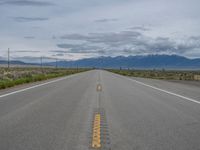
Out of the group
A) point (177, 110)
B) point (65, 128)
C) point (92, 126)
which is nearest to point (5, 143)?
point (65, 128)

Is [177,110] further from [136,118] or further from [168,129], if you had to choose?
[168,129]

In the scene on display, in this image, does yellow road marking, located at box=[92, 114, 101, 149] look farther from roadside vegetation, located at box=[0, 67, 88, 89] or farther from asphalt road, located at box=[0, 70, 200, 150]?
roadside vegetation, located at box=[0, 67, 88, 89]

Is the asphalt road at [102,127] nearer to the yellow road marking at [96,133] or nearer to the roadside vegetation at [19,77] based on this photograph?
the yellow road marking at [96,133]

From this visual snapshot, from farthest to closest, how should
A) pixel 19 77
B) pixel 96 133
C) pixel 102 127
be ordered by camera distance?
1. pixel 19 77
2. pixel 102 127
3. pixel 96 133

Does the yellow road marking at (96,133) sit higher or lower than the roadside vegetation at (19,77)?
higher

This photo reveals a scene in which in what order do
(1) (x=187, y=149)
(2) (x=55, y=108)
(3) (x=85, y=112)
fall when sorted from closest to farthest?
(1) (x=187, y=149), (3) (x=85, y=112), (2) (x=55, y=108)

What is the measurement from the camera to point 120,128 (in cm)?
820

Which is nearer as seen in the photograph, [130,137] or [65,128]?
[130,137]

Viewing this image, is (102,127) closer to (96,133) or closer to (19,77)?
(96,133)

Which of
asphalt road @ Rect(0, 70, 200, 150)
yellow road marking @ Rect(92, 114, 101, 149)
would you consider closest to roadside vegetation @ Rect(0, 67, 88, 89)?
asphalt road @ Rect(0, 70, 200, 150)

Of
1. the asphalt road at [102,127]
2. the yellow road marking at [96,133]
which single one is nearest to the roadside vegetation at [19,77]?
the asphalt road at [102,127]

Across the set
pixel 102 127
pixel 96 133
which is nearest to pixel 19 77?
pixel 102 127

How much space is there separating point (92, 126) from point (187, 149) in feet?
9.11

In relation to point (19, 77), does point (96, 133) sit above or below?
above
